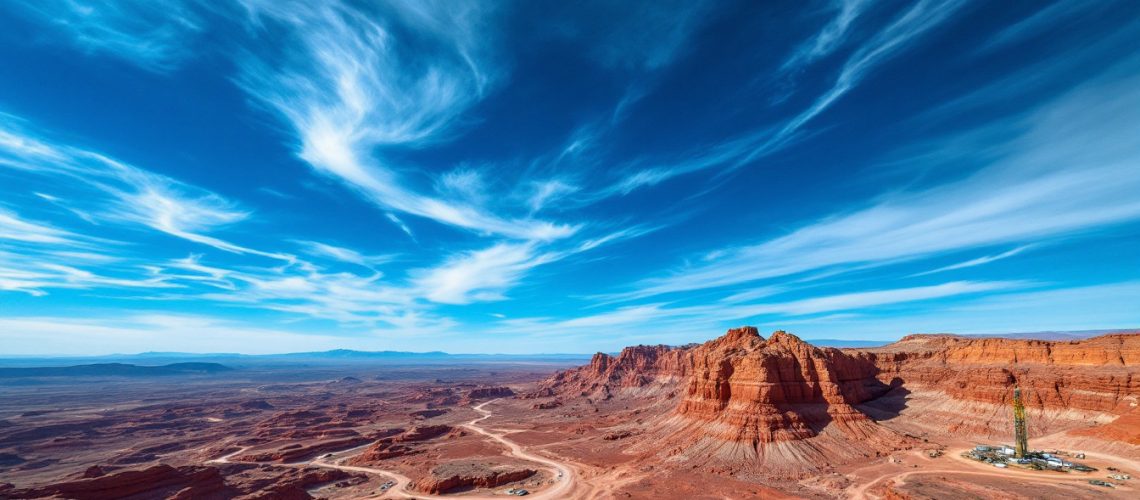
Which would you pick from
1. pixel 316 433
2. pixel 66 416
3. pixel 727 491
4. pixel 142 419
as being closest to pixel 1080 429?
pixel 727 491

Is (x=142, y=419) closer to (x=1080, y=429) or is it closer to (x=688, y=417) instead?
(x=688, y=417)

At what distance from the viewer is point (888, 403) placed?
3890 inches

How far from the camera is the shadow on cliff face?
93.2 meters

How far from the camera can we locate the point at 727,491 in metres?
66.6

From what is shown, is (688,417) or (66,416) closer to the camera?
(688,417)

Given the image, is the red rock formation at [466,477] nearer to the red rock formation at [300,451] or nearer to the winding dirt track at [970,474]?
the red rock formation at [300,451]

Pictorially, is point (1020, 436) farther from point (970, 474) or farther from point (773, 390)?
point (773, 390)

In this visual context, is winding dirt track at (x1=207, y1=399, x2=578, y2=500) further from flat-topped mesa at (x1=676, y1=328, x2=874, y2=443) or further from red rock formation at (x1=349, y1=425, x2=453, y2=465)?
flat-topped mesa at (x1=676, y1=328, x2=874, y2=443)

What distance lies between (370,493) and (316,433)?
6691 cm

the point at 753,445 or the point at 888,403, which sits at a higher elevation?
the point at 888,403

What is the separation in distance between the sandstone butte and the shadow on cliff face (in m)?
0.20

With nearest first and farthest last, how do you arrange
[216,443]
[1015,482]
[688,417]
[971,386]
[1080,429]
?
[1015,482], [1080,429], [971,386], [688,417], [216,443]

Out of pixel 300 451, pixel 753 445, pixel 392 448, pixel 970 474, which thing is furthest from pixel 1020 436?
pixel 300 451

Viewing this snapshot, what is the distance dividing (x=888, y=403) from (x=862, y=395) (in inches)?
222
